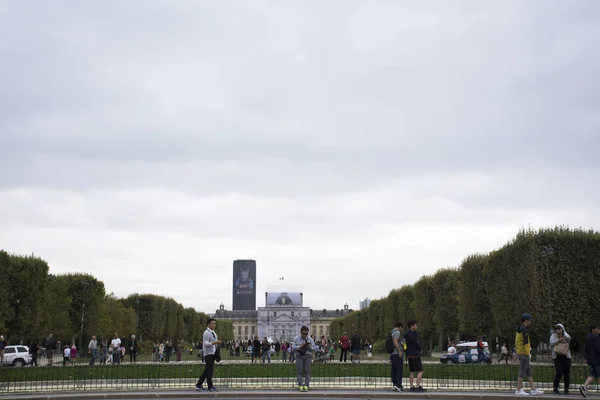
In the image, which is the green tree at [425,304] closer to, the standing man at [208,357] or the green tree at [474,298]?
the green tree at [474,298]

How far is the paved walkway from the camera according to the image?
18656mm

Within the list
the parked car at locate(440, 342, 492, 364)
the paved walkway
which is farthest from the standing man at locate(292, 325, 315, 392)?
the parked car at locate(440, 342, 492, 364)

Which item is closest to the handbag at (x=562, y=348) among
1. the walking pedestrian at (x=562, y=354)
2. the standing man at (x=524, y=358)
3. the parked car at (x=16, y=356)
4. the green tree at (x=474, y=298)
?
the walking pedestrian at (x=562, y=354)

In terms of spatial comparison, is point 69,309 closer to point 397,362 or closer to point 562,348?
point 397,362

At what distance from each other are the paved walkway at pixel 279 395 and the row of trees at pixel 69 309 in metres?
36.4

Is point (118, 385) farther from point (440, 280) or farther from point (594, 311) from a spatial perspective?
point (440, 280)

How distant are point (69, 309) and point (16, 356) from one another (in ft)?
62.9

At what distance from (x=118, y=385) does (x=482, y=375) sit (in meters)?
14.0

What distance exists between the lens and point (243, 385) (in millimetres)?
22297

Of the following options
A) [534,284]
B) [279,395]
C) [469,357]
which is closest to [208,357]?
[279,395]

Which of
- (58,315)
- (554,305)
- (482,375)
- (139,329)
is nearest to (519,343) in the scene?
(482,375)

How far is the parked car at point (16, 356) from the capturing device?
155ft

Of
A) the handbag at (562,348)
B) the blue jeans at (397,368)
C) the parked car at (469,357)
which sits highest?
the handbag at (562,348)

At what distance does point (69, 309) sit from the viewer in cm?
6688
